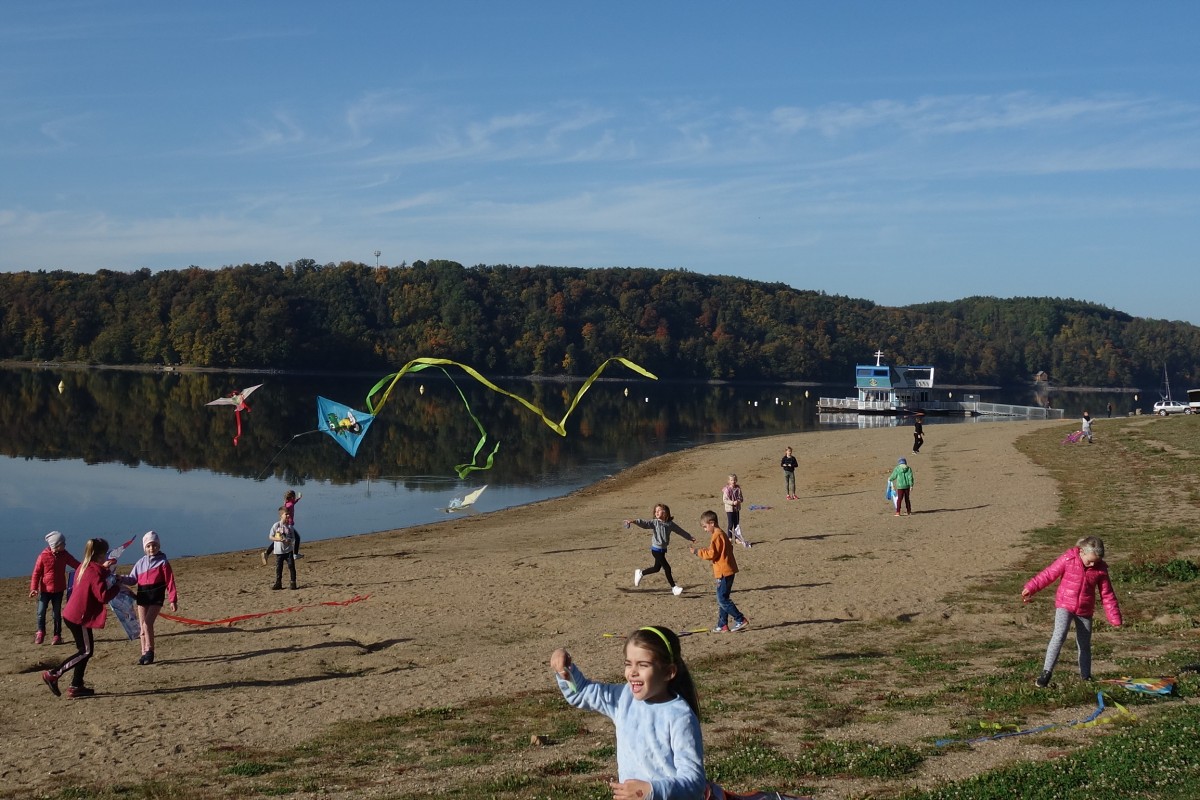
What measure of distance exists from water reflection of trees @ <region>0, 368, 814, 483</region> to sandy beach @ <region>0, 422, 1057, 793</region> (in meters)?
17.9

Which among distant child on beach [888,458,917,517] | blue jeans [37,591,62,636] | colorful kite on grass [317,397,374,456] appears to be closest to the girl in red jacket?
blue jeans [37,591,62,636]

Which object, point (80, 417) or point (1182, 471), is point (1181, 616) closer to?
point (1182, 471)

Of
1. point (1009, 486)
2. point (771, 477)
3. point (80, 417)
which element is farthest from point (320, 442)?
point (1009, 486)

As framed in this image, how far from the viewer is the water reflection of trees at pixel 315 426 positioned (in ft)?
166

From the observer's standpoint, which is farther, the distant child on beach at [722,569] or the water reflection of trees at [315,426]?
the water reflection of trees at [315,426]

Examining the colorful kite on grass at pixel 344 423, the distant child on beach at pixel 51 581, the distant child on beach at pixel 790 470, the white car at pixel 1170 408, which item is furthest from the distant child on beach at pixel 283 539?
the white car at pixel 1170 408

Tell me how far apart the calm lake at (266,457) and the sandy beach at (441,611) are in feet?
8.41

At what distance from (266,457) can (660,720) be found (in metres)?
49.5

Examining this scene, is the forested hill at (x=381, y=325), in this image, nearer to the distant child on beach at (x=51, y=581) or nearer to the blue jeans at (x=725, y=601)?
the distant child on beach at (x=51, y=581)

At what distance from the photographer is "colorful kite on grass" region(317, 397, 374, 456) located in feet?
82.3

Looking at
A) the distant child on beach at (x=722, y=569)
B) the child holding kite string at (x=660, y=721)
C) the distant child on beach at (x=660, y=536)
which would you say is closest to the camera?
the child holding kite string at (x=660, y=721)

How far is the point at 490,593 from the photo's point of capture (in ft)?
61.9

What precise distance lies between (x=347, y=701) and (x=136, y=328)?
163m

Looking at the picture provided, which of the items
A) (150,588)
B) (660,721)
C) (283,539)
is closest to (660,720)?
(660,721)
